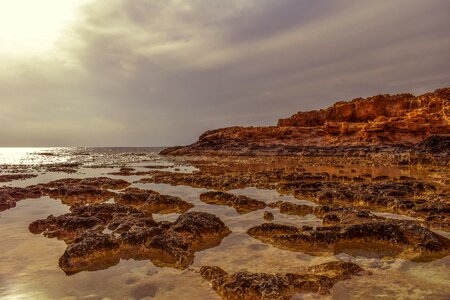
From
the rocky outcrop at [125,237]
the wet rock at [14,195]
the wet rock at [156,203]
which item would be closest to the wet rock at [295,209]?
the rocky outcrop at [125,237]

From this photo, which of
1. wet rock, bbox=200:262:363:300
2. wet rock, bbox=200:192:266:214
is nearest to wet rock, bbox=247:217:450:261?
wet rock, bbox=200:262:363:300

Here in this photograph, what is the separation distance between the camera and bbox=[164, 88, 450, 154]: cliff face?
69.8 metres

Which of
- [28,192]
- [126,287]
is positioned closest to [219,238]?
[126,287]

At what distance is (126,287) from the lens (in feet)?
18.4

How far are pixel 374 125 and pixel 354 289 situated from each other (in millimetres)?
76369

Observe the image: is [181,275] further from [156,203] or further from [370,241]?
[156,203]

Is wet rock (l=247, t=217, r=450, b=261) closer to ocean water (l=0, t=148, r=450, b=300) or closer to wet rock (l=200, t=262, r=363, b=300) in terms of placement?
ocean water (l=0, t=148, r=450, b=300)

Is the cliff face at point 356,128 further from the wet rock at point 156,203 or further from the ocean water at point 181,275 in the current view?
the ocean water at point 181,275

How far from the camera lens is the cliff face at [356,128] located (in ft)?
229

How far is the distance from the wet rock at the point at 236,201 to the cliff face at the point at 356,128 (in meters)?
63.2

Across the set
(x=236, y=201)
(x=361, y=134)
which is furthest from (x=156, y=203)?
(x=361, y=134)

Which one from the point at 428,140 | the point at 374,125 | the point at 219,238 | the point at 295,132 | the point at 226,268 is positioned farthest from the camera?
the point at 295,132

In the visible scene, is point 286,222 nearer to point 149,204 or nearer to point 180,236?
point 180,236

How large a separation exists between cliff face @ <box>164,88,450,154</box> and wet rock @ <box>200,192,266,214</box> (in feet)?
207
